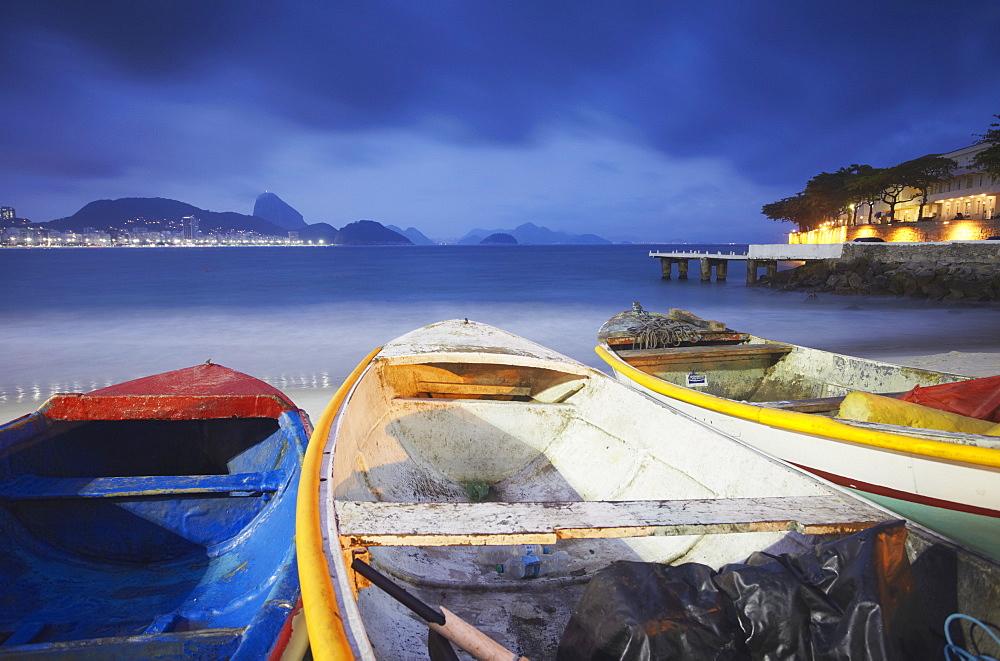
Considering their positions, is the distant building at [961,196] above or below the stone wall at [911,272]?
above

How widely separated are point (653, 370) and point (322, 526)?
505cm

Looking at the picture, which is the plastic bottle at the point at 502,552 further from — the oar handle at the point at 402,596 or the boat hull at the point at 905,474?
the boat hull at the point at 905,474

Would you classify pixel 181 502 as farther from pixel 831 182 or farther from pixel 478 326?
pixel 831 182

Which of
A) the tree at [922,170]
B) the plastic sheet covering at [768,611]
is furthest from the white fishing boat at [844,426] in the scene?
the tree at [922,170]

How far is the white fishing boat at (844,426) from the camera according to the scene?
3117 mm

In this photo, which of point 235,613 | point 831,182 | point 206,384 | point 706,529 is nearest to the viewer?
point 706,529

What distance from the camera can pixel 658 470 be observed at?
11.2 ft

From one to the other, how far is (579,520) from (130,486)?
2896 millimetres

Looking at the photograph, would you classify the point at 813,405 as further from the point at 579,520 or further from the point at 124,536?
the point at 124,536

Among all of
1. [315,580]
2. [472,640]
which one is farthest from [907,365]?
[315,580]

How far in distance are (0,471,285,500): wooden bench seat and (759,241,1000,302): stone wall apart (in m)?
25.4

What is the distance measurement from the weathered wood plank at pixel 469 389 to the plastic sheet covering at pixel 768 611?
3.62 metres

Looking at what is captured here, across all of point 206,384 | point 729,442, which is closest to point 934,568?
point 729,442

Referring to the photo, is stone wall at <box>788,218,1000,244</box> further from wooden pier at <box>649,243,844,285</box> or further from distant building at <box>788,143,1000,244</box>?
wooden pier at <box>649,243,844,285</box>
